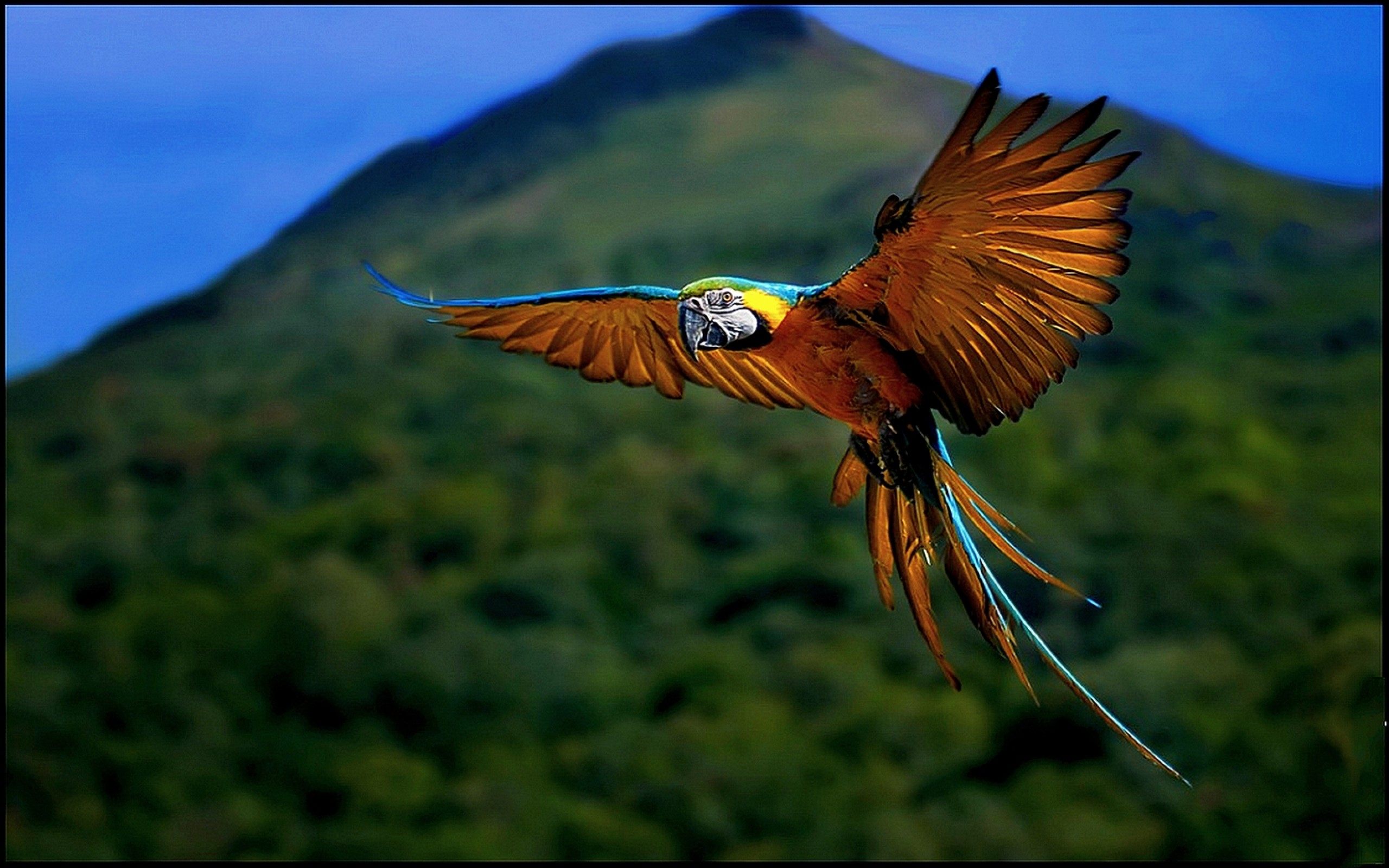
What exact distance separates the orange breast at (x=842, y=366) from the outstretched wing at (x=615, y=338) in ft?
0.26

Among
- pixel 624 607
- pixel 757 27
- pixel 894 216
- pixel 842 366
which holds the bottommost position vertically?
pixel 624 607

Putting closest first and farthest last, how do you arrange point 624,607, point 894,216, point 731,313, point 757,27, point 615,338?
point 894,216 → point 731,313 → point 615,338 → point 757,27 → point 624,607

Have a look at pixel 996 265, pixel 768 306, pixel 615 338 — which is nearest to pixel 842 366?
pixel 768 306

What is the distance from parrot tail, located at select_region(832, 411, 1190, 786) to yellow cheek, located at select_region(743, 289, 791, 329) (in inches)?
6.4

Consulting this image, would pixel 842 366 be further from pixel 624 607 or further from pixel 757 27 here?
pixel 624 607

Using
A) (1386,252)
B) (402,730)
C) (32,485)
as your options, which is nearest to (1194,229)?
(1386,252)

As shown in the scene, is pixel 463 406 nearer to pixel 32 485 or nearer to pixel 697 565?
pixel 697 565

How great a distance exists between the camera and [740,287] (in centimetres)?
152

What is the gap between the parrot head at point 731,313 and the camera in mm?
1518

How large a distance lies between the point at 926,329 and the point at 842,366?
113 mm

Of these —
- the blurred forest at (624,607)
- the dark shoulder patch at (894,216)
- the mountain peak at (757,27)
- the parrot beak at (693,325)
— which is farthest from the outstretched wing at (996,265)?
the blurred forest at (624,607)

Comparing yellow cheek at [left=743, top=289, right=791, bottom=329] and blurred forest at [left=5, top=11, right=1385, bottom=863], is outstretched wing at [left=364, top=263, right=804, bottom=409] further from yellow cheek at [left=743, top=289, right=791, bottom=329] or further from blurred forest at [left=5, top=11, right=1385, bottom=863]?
blurred forest at [left=5, top=11, right=1385, bottom=863]

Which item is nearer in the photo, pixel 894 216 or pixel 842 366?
pixel 894 216

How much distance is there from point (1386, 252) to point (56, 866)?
10.0 m
